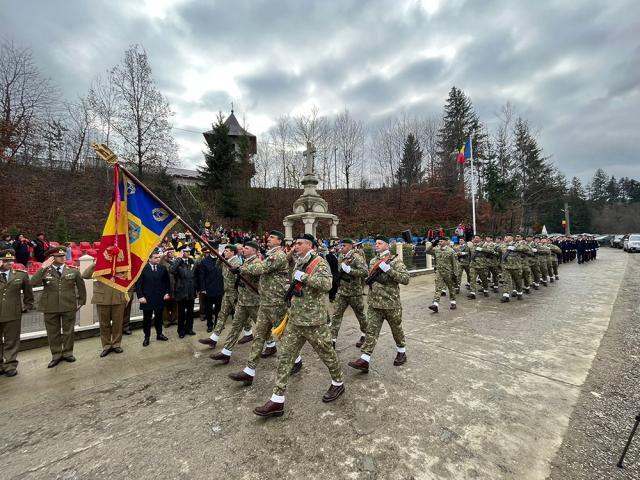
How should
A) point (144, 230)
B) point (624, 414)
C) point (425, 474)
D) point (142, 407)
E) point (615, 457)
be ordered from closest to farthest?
point (425, 474), point (615, 457), point (624, 414), point (142, 407), point (144, 230)

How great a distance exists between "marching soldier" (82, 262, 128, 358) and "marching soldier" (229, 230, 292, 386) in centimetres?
292

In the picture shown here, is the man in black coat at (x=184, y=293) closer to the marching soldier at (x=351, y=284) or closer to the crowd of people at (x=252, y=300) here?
the crowd of people at (x=252, y=300)

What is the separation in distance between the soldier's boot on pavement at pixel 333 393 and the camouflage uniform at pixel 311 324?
0.26 feet

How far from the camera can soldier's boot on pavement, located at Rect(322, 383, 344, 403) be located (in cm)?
334

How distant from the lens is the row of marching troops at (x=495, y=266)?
7826mm

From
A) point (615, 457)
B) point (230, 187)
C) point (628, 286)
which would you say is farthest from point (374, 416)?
point (230, 187)

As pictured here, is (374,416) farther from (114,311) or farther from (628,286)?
(628,286)

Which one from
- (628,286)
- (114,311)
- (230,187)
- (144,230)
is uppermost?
(230,187)

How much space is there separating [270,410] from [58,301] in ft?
14.2

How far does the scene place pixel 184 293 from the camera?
5.86 metres

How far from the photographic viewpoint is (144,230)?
14.8 ft

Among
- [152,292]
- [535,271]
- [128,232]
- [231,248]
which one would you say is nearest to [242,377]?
[128,232]

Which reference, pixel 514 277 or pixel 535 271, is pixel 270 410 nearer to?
pixel 514 277

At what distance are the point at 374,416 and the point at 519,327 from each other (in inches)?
190
